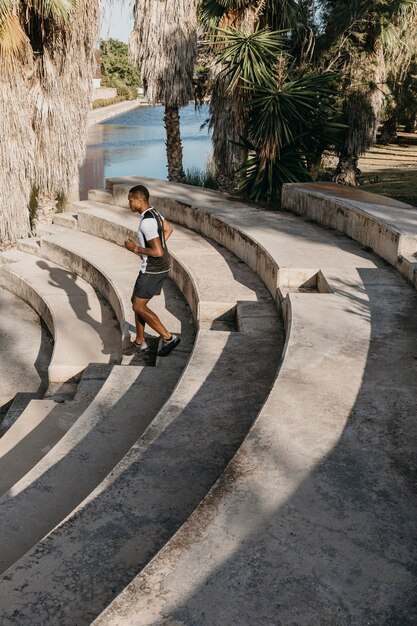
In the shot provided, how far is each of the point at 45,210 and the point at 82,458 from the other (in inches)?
352

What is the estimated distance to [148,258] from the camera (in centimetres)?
619

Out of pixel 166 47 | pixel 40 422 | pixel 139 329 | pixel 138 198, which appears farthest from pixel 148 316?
pixel 166 47

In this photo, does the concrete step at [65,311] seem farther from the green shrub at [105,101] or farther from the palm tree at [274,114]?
the green shrub at [105,101]

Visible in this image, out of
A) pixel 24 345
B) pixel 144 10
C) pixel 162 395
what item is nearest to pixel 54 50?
pixel 144 10

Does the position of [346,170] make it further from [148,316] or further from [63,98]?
[148,316]

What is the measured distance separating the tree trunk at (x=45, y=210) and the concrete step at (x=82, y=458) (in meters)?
7.48

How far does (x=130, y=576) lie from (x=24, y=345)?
597cm

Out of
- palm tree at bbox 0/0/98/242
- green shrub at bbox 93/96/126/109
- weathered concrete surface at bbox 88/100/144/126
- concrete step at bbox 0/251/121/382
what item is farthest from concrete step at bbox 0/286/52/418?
green shrub at bbox 93/96/126/109

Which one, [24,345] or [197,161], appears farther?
[197,161]

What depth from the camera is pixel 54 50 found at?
11969 mm

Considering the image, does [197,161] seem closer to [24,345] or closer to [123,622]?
[24,345]

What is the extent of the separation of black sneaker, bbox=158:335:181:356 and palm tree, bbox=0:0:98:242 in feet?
20.9

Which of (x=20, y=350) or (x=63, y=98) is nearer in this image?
(x=20, y=350)

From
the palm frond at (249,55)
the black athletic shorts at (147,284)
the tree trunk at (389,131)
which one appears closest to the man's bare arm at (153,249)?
the black athletic shorts at (147,284)
